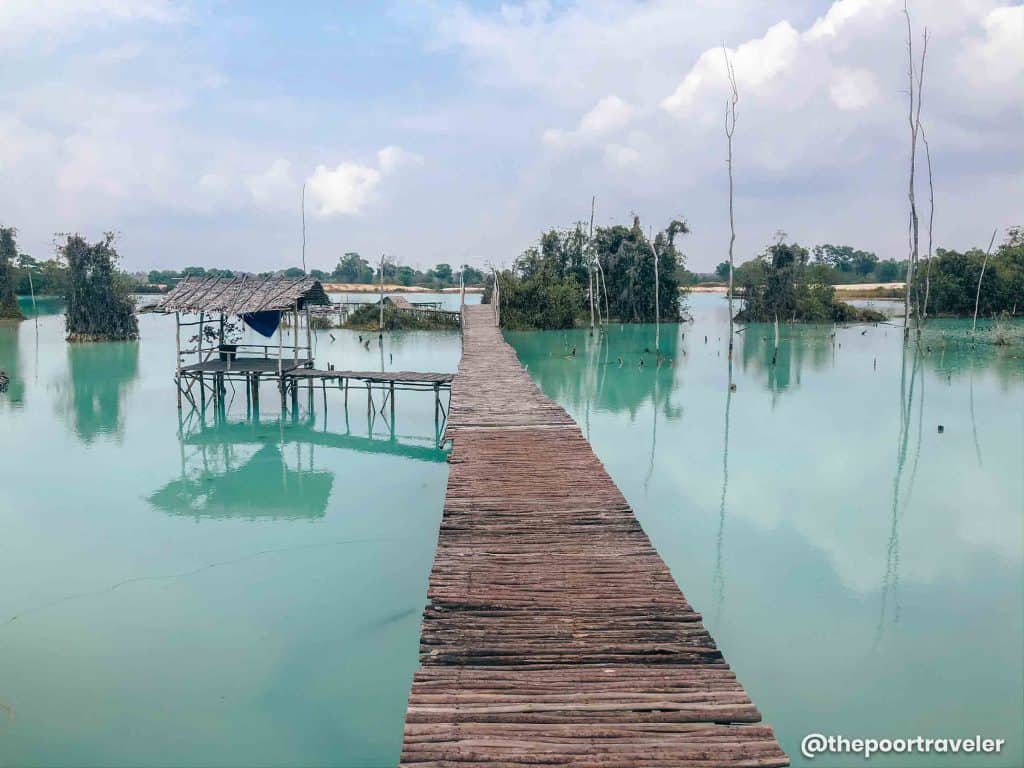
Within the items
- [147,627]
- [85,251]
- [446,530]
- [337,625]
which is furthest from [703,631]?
[85,251]

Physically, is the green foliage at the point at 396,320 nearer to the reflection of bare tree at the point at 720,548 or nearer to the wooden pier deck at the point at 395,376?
the wooden pier deck at the point at 395,376

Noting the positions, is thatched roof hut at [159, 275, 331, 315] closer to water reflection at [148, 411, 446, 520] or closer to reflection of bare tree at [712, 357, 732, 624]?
water reflection at [148, 411, 446, 520]

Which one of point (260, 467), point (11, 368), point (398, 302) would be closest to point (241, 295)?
point (260, 467)

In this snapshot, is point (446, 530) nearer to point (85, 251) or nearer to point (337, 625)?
point (337, 625)

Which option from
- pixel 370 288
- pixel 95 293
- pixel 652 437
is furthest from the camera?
pixel 370 288

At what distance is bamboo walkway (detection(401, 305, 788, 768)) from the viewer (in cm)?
318

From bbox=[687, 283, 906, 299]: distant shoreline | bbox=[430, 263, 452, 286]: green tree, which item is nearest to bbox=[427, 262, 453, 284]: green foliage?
bbox=[430, 263, 452, 286]: green tree

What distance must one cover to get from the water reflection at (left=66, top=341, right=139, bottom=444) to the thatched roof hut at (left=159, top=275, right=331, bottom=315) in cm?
258

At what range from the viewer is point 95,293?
100 feet

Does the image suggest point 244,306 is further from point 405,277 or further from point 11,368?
point 405,277

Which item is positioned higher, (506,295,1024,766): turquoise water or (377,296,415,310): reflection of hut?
(377,296,415,310): reflection of hut

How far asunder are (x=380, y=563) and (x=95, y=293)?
2703 cm

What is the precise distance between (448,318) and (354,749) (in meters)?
33.5

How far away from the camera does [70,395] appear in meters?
18.6
